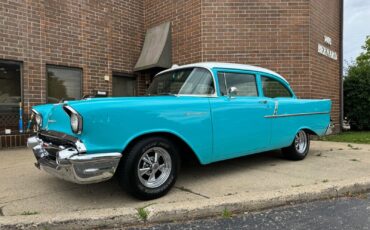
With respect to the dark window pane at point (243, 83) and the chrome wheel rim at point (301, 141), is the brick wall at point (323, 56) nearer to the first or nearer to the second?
the chrome wheel rim at point (301, 141)

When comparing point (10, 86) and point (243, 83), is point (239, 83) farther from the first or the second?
point (10, 86)

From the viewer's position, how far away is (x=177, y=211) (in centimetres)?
328

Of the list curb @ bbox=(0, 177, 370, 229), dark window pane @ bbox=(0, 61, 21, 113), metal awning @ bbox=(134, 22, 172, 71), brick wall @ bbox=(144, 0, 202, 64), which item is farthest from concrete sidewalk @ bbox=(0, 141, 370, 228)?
metal awning @ bbox=(134, 22, 172, 71)

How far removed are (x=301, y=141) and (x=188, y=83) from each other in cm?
265

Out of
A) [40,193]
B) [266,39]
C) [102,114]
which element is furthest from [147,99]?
[266,39]

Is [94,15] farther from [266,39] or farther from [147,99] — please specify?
[147,99]

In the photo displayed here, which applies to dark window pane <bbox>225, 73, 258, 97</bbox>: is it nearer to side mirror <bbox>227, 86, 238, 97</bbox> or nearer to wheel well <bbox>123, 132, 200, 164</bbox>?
side mirror <bbox>227, 86, 238, 97</bbox>

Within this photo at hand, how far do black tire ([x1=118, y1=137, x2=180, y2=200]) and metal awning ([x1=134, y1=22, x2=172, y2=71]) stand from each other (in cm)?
560

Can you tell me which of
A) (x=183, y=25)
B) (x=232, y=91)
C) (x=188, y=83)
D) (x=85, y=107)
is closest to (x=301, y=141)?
(x=232, y=91)

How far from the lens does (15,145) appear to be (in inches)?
297

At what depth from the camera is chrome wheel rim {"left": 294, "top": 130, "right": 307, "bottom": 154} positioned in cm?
570

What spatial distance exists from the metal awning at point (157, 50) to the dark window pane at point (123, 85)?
0.48m

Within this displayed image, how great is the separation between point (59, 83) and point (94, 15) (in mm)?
2139

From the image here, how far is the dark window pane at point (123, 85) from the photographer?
9.62 metres
